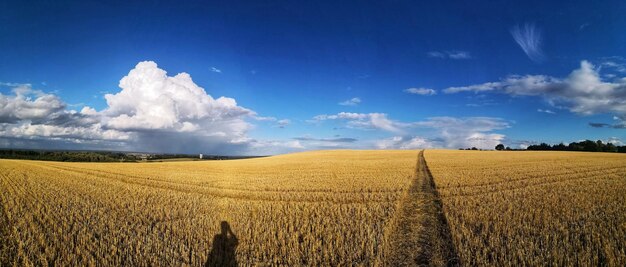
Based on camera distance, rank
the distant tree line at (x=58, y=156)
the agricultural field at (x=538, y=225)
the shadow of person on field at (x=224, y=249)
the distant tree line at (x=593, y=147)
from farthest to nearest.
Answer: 1. the distant tree line at (x=593, y=147)
2. the distant tree line at (x=58, y=156)
3. the agricultural field at (x=538, y=225)
4. the shadow of person on field at (x=224, y=249)

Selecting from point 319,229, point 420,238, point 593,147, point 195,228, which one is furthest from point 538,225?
point 593,147

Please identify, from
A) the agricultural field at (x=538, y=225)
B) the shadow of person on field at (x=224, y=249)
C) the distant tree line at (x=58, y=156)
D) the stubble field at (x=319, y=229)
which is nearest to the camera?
the shadow of person on field at (x=224, y=249)

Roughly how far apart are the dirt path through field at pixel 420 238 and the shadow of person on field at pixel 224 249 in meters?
3.49

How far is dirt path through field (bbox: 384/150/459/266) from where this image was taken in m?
7.27

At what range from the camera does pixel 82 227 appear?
384 inches

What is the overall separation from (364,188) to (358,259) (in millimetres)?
10736

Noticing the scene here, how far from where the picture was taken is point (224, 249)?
7.84 metres

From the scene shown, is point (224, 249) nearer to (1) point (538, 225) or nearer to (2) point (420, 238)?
(2) point (420, 238)

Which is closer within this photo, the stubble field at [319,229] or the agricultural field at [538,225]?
the agricultural field at [538,225]

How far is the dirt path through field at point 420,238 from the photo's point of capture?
23.9 ft

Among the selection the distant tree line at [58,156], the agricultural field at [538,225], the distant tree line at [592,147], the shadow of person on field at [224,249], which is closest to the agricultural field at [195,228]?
the shadow of person on field at [224,249]

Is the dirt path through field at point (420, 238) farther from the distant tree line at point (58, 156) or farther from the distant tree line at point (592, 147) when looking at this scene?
the distant tree line at point (592, 147)

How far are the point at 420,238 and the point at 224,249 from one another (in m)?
5.13

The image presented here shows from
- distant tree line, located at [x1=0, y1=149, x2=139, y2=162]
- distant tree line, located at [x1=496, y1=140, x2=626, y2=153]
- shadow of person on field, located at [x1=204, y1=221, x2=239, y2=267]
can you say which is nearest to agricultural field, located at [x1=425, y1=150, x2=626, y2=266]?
shadow of person on field, located at [x1=204, y1=221, x2=239, y2=267]
